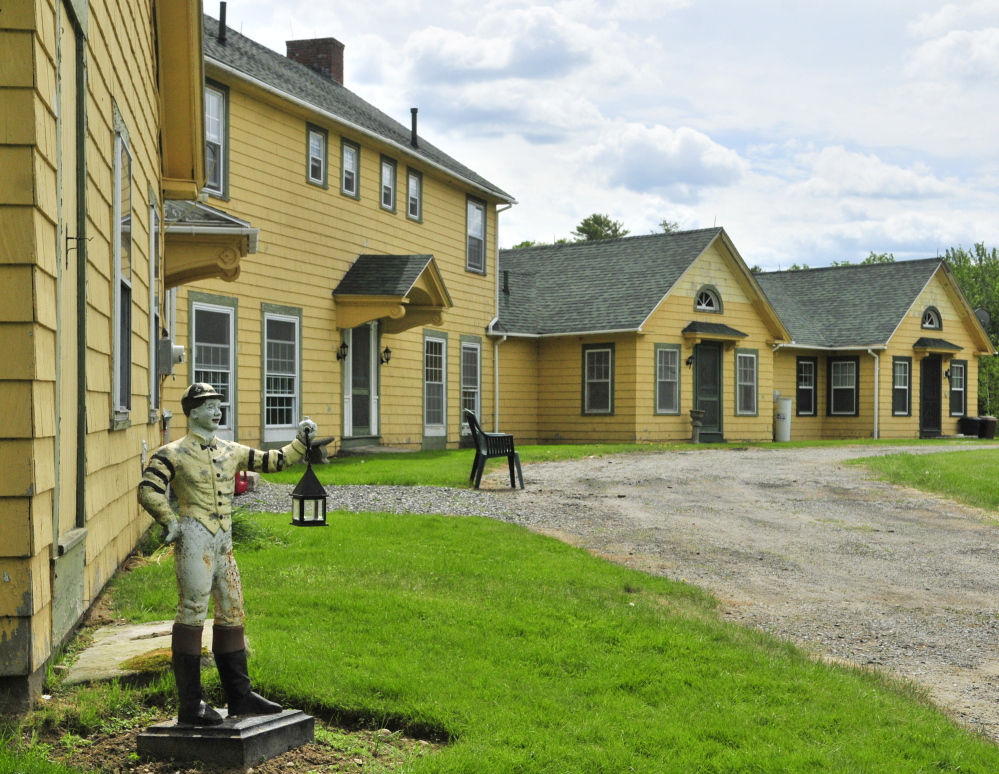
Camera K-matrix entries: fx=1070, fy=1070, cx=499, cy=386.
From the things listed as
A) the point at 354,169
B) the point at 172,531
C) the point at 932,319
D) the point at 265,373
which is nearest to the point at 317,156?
the point at 354,169

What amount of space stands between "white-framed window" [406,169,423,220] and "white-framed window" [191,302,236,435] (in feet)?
20.7

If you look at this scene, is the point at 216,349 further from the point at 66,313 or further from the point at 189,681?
the point at 189,681

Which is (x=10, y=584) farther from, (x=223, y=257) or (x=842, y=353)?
(x=842, y=353)

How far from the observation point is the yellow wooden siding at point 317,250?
1641 centimetres

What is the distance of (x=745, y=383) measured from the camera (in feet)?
92.0

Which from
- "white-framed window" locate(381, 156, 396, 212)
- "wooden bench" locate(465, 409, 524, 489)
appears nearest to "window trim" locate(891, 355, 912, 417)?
"white-framed window" locate(381, 156, 396, 212)

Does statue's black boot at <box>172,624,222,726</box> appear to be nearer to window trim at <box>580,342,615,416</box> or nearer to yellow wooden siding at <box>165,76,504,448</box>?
yellow wooden siding at <box>165,76,504,448</box>

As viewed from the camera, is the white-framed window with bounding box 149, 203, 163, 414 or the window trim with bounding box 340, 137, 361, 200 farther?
the window trim with bounding box 340, 137, 361, 200

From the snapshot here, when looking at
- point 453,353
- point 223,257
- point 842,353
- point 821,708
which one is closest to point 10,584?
point 821,708

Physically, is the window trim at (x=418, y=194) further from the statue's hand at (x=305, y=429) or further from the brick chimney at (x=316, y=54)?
the statue's hand at (x=305, y=429)

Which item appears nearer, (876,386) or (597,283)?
(597,283)

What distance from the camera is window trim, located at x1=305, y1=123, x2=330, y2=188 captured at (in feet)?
59.5

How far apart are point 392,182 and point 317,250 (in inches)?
122

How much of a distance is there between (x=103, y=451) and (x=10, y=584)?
2443 millimetres
